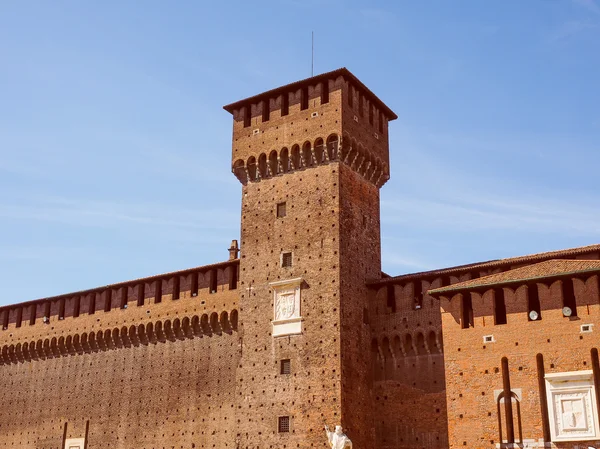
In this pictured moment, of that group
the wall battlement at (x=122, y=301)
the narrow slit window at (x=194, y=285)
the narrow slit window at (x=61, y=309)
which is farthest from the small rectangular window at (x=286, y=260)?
the narrow slit window at (x=61, y=309)

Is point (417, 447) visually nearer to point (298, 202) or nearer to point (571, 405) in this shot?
point (571, 405)

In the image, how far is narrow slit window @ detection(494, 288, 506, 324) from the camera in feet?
60.4

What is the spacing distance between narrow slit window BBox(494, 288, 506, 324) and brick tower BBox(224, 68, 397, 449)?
4.40m

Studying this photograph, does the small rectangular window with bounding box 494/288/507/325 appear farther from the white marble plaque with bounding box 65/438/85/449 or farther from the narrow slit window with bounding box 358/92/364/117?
the white marble plaque with bounding box 65/438/85/449

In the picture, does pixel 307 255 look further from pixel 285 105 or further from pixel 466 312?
pixel 466 312

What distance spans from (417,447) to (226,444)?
5757 mm

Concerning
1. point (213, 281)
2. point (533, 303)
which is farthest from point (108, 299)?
point (533, 303)

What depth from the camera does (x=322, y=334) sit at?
21.2 meters

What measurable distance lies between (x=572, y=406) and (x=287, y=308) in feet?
27.1

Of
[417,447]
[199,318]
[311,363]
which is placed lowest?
[417,447]

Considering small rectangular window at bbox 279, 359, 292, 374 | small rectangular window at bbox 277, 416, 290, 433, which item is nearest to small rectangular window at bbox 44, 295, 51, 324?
small rectangular window at bbox 279, 359, 292, 374

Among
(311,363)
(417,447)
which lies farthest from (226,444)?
(417,447)

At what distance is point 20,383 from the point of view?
29844 mm

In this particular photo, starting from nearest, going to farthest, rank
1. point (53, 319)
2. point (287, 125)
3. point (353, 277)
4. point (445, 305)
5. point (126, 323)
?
1. point (445, 305)
2. point (353, 277)
3. point (287, 125)
4. point (126, 323)
5. point (53, 319)
